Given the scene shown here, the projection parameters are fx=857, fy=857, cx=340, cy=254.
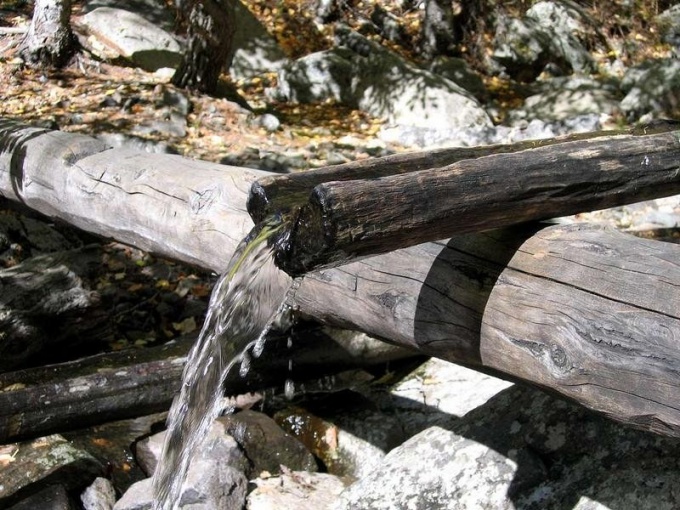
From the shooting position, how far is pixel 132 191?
4.42 metres

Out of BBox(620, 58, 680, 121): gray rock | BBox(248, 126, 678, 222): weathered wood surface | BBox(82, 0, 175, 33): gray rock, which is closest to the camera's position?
BBox(248, 126, 678, 222): weathered wood surface

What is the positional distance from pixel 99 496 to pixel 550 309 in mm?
2582

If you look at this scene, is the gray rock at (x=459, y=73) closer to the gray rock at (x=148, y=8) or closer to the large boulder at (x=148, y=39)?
the large boulder at (x=148, y=39)

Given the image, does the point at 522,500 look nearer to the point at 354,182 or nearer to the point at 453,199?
the point at 453,199

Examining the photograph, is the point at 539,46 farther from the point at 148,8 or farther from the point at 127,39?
the point at 127,39

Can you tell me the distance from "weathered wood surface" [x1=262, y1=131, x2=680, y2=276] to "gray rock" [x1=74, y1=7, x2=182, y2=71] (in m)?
6.84

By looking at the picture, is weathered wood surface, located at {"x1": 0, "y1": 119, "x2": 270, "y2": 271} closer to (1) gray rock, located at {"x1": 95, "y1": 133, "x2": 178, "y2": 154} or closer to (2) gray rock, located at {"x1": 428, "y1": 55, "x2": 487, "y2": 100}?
(1) gray rock, located at {"x1": 95, "y1": 133, "x2": 178, "y2": 154}

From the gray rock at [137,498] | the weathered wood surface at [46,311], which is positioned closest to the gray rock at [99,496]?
the gray rock at [137,498]

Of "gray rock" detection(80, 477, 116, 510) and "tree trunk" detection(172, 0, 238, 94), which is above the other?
"tree trunk" detection(172, 0, 238, 94)

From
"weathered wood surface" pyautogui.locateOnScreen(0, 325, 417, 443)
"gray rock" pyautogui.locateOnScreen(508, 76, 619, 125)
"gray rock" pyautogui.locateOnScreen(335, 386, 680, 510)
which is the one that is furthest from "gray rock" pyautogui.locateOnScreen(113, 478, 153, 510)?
"gray rock" pyautogui.locateOnScreen(508, 76, 619, 125)

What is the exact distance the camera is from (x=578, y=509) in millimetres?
3340

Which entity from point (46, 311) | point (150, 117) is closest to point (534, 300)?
point (46, 311)

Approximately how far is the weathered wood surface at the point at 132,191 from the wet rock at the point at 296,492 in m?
1.13

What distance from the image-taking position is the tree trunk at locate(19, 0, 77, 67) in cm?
862
